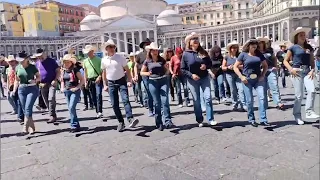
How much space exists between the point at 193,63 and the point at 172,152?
182 centimetres

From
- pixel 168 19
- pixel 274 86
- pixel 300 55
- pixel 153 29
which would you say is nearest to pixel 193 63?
Answer: pixel 300 55

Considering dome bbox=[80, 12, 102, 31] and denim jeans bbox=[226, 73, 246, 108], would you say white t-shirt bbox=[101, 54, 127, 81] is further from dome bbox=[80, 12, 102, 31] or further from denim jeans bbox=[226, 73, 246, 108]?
dome bbox=[80, 12, 102, 31]

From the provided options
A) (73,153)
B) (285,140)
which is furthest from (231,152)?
(73,153)

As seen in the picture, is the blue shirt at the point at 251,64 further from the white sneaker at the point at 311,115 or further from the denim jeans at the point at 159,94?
the denim jeans at the point at 159,94

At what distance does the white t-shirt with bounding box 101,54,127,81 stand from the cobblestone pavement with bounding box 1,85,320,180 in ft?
3.31

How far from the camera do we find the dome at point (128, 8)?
83.7 meters

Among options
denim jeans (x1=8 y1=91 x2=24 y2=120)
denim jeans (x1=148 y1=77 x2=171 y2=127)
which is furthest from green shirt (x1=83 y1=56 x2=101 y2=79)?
denim jeans (x1=148 y1=77 x2=171 y2=127)

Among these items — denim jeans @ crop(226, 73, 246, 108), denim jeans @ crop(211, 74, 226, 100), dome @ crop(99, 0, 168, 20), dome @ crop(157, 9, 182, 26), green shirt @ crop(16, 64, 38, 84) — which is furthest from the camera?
dome @ crop(99, 0, 168, 20)

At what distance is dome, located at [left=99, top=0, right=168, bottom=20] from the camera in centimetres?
8369

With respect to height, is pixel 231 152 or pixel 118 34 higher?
pixel 118 34

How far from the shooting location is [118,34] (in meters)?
78.4

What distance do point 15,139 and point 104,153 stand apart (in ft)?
7.55

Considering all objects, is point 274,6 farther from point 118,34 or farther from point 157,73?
point 157,73

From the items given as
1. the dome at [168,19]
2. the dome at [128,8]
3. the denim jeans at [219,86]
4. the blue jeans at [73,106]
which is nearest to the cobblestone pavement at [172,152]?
the blue jeans at [73,106]
